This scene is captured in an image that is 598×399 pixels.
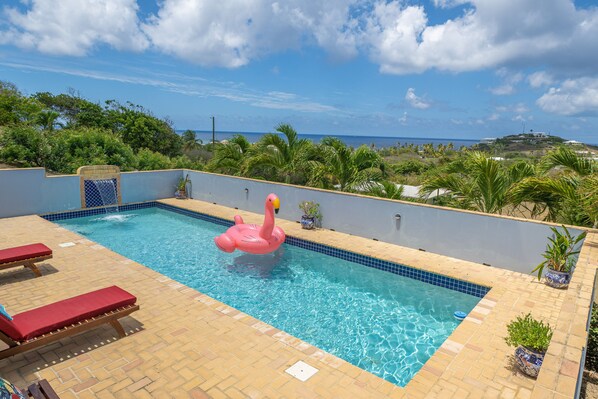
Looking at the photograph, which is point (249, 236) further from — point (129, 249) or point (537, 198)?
point (537, 198)

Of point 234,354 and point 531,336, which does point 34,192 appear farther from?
point 531,336

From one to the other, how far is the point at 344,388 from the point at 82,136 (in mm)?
17563

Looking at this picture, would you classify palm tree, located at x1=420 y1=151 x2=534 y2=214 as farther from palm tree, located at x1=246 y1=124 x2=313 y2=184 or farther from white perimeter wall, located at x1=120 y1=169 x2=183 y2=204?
white perimeter wall, located at x1=120 y1=169 x2=183 y2=204

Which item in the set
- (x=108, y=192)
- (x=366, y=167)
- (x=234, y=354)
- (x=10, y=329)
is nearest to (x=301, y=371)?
(x=234, y=354)

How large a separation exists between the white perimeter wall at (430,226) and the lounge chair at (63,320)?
23.5 ft

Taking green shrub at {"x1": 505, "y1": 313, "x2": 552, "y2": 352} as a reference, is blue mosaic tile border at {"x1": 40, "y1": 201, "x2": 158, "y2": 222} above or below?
below

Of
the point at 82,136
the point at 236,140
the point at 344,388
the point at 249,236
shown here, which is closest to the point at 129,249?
the point at 249,236

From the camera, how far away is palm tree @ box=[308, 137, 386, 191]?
40.9 feet

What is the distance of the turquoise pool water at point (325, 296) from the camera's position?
604 centimetres

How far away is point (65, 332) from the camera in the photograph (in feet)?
15.3

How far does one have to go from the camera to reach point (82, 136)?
56.8ft

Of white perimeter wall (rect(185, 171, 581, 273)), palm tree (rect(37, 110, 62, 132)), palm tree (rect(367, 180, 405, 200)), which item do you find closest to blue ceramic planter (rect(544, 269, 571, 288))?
white perimeter wall (rect(185, 171, 581, 273))

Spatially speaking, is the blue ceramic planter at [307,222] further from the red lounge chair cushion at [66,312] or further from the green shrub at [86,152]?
the green shrub at [86,152]

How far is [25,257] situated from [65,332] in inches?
137
